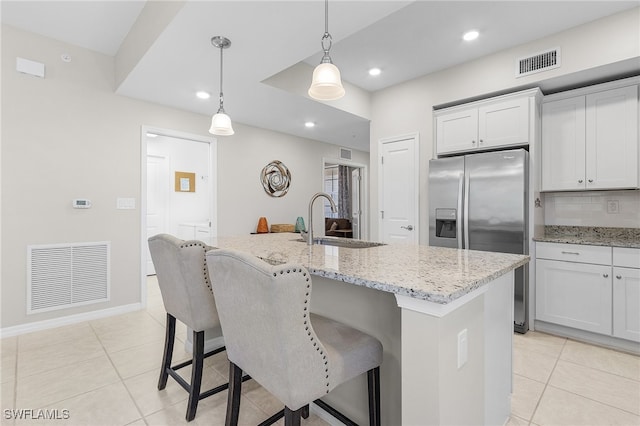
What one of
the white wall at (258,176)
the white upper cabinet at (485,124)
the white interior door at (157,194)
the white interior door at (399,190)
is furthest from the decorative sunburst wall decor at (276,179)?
the white upper cabinet at (485,124)

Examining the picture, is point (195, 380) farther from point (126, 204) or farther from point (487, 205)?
point (487, 205)

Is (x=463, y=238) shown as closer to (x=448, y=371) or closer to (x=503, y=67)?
(x=503, y=67)

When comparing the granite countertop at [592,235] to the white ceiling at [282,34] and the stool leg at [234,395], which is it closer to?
the white ceiling at [282,34]

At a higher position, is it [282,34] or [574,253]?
[282,34]

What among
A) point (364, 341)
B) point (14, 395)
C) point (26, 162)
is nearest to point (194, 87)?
point (26, 162)

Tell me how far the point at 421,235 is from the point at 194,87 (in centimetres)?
305

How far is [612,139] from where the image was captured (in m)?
2.73

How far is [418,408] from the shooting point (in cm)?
99

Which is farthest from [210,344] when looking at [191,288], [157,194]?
[157,194]

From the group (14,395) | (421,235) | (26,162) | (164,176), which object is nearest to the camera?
(14,395)

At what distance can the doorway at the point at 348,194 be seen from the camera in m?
6.93

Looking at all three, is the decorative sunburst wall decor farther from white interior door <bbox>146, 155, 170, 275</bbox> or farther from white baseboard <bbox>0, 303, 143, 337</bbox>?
white baseboard <bbox>0, 303, 143, 337</bbox>

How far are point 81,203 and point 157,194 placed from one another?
7.99 feet

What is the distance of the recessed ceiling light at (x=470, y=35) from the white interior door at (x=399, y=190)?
45.4 inches
